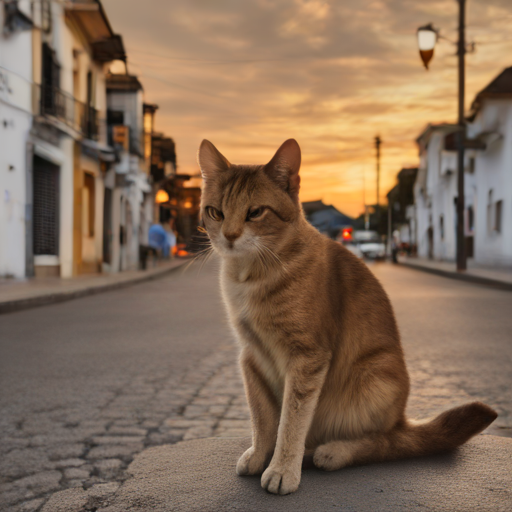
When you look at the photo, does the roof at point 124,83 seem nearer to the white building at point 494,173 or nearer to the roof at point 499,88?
the white building at point 494,173

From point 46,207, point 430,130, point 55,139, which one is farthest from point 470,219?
point 46,207

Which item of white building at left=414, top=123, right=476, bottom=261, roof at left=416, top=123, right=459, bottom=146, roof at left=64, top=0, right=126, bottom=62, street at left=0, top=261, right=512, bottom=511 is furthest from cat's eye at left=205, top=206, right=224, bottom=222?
roof at left=416, top=123, right=459, bottom=146

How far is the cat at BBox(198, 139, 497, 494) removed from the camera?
2.51 meters

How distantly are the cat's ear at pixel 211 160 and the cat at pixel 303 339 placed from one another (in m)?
0.08

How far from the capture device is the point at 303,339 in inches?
97.7

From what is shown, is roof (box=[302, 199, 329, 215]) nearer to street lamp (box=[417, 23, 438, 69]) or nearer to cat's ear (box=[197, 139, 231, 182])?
cat's ear (box=[197, 139, 231, 182])

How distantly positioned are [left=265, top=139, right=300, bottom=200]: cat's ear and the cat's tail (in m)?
1.06

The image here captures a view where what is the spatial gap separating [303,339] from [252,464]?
0.62 m

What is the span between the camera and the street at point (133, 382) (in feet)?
12.7

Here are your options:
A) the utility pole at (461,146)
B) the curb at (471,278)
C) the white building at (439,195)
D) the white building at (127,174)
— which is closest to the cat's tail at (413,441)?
the curb at (471,278)

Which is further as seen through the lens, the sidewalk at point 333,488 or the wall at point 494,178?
the wall at point 494,178

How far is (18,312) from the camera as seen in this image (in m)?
11.6

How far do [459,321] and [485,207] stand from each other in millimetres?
20688

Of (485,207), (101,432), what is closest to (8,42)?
(101,432)
